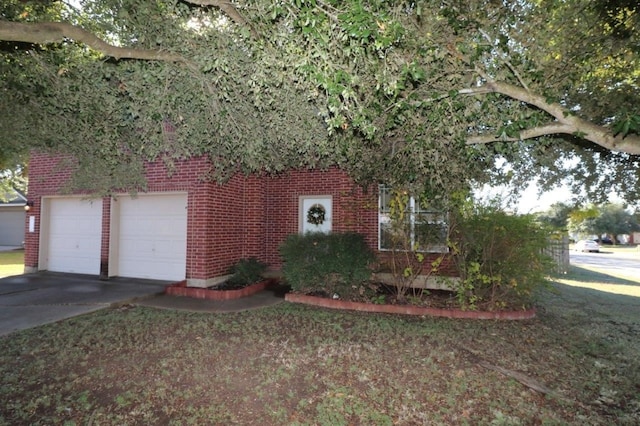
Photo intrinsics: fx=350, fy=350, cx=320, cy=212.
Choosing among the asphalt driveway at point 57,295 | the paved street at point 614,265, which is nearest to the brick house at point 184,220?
the asphalt driveway at point 57,295

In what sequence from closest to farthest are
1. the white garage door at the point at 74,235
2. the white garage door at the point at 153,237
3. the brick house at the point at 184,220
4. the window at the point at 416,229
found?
the window at the point at 416,229 < the brick house at the point at 184,220 < the white garage door at the point at 153,237 < the white garage door at the point at 74,235

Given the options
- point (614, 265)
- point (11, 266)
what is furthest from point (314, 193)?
point (614, 265)

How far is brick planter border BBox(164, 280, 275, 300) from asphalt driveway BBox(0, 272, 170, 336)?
1.00 ft

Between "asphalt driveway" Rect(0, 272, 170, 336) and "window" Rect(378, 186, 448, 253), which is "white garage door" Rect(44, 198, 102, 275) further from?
"window" Rect(378, 186, 448, 253)

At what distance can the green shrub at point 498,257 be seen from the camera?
21.0ft

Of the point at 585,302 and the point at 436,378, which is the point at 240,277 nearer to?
the point at 436,378

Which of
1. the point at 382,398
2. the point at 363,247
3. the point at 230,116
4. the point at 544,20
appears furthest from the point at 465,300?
the point at 230,116

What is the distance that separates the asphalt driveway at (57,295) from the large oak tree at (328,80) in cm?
249

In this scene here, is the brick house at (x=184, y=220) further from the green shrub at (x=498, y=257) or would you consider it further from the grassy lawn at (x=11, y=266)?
the green shrub at (x=498, y=257)

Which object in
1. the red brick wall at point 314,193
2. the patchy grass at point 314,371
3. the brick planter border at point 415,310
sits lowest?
the patchy grass at point 314,371

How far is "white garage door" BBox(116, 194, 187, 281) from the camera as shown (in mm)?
8992

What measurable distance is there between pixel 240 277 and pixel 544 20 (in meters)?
7.64

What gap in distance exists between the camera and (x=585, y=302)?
27.4ft

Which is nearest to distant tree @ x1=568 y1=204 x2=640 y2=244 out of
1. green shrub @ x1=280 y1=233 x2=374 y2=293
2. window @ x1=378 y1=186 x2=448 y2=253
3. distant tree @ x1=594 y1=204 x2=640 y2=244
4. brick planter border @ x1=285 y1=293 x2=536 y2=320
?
distant tree @ x1=594 y1=204 x2=640 y2=244
